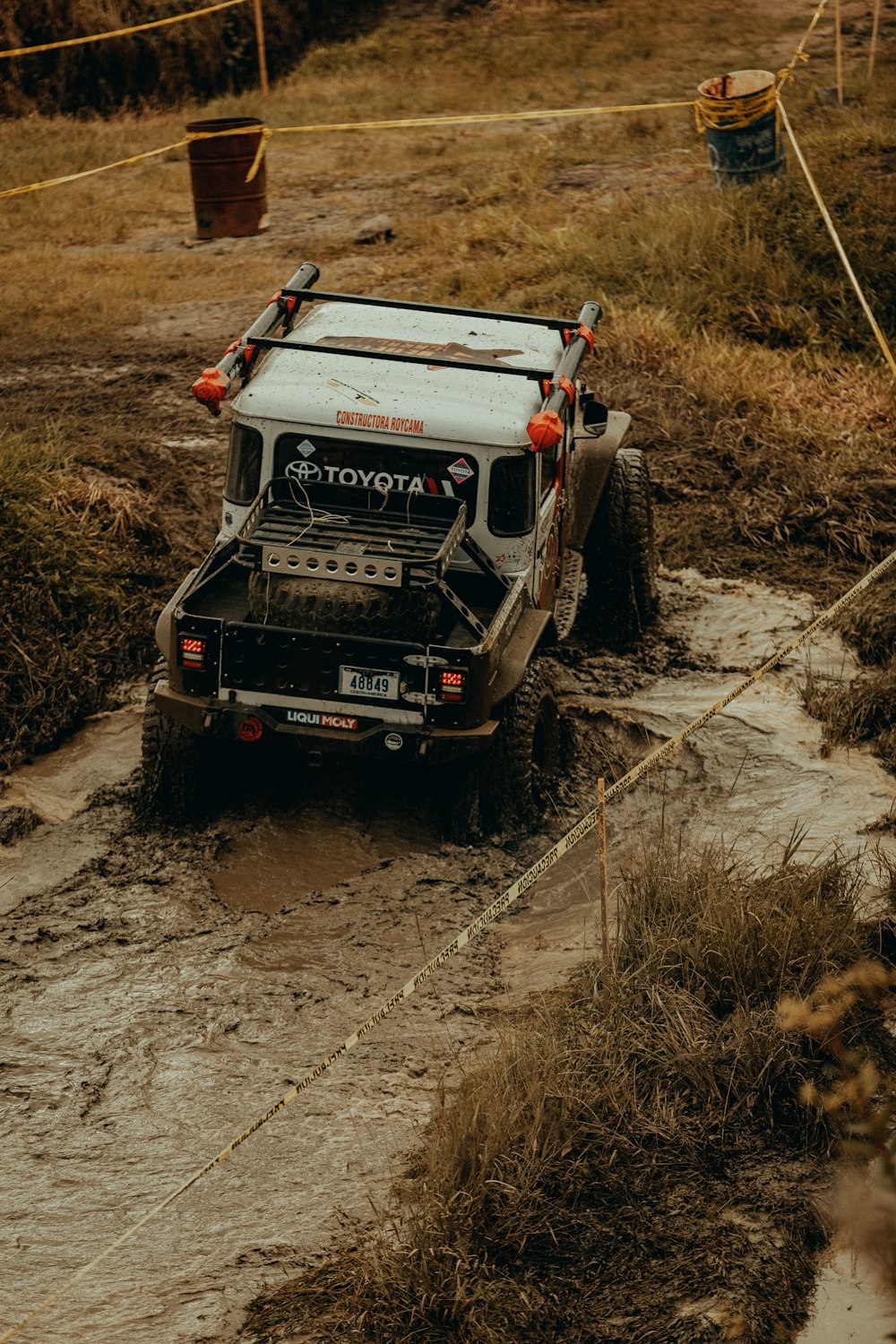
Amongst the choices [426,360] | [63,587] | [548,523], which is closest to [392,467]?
[426,360]

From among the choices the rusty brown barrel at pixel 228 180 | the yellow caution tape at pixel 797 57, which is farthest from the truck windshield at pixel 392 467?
the rusty brown barrel at pixel 228 180

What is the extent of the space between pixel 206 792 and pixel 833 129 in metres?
11.3

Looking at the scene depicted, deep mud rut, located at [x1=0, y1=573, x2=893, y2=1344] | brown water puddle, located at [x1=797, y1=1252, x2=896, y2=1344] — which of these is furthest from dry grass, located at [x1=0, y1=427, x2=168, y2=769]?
brown water puddle, located at [x1=797, y1=1252, x2=896, y2=1344]

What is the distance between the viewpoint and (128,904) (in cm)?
593

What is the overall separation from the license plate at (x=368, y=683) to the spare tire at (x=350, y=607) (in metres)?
0.16

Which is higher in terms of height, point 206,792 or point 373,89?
point 373,89

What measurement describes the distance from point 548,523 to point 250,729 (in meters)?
1.75

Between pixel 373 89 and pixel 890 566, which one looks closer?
pixel 890 566

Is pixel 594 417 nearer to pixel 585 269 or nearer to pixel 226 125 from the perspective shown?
pixel 585 269

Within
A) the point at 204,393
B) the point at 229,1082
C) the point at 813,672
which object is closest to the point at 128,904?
the point at 229,1082

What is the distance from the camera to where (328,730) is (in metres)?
5.91

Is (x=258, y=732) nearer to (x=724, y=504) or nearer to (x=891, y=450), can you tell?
(x=724, y=504)

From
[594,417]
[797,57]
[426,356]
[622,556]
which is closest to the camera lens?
[426,356]

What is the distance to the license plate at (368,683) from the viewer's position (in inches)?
230
